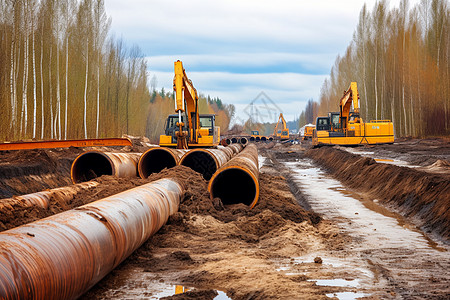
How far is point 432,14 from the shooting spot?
120 ft

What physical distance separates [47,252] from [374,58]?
46.3 metres

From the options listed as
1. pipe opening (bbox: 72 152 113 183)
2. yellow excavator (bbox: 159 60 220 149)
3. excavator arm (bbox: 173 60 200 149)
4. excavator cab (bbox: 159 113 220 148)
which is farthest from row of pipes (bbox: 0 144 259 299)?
excavator cab (bbox: 159 113 220 148)

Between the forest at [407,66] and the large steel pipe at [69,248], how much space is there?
3255cm

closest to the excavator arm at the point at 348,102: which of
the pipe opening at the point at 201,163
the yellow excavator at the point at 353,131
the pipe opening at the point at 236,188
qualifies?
the yellow excavator at the point at 353,131

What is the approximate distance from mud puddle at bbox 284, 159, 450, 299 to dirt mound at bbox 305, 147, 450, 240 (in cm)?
41

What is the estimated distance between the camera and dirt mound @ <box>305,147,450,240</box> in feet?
28.5

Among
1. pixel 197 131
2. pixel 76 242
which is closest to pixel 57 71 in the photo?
pixel 197 131

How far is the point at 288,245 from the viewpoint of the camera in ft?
22.0

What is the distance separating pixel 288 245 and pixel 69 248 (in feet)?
11.5

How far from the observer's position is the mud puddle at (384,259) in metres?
4.88

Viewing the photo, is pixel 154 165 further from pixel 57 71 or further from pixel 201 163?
pixel 57 71

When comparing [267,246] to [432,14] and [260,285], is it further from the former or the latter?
[432,14]

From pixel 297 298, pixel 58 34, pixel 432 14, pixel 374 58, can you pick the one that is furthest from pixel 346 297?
pixel 374 58

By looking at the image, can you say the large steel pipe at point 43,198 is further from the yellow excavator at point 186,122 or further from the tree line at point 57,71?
the tree line at point 57,71
